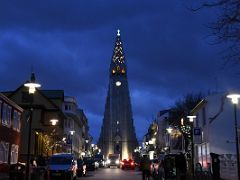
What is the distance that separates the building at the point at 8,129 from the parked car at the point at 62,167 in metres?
6.30

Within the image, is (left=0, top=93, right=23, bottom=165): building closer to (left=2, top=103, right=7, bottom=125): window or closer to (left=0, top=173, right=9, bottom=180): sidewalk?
(left=2, top=103, right=7, bottom=125): window

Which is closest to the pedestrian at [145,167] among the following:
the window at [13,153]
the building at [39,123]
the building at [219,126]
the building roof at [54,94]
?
the building at [219,126]

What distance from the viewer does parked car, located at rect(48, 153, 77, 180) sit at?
122ft

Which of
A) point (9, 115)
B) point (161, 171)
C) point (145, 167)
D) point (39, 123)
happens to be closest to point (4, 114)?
point (9, 115)

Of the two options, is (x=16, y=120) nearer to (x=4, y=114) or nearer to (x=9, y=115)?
(x=9, y=115)

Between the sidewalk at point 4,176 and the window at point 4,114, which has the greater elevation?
the window at point 4,114

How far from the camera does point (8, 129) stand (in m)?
45.6

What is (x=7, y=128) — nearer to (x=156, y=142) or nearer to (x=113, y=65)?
(x=156, y=142)

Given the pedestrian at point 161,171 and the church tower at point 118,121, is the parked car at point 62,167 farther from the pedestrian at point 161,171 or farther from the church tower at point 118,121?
the church tower at point 118,121

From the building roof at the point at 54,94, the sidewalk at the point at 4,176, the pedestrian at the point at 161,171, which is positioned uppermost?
the building roof at the point at 54,94

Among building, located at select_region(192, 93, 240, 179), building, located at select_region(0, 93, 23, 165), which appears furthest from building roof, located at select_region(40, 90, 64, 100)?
building, located at select_region(192, 93, 240, 179)

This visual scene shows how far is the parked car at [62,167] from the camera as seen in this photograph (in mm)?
37062

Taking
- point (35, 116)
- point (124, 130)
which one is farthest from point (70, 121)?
point (124, 130)

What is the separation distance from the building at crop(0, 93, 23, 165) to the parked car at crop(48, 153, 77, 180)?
20.7ft
